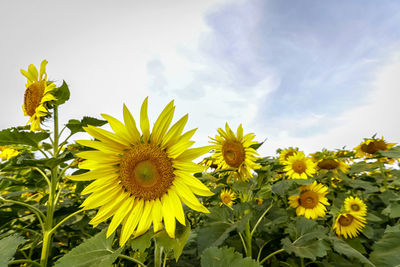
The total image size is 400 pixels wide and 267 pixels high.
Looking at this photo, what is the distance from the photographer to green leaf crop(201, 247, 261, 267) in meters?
1.19

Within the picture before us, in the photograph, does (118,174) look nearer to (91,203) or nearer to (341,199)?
(91,203)

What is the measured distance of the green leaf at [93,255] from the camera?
1.09m

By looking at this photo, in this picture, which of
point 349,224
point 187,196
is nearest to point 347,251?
point 349,224

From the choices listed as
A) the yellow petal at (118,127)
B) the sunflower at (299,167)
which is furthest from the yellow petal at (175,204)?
the sunflower at (299,167)

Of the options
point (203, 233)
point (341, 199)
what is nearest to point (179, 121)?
point (203, 233)

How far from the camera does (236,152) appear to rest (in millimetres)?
2275

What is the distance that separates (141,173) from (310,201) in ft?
7.10

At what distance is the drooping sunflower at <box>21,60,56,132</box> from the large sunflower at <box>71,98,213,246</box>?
0.80 meters

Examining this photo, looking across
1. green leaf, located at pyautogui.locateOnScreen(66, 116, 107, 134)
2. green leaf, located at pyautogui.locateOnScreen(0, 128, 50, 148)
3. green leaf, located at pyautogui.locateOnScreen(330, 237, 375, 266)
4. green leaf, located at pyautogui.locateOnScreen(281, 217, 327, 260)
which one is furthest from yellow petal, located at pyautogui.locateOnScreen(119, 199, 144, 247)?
green leaf, located at pyautogui.locateOnScreen(330, 237, 375, 266)

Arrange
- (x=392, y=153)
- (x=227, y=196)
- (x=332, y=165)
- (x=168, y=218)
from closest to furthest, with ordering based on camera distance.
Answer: (x=168, y=218), (x=392, y=153), (x=332, y=165), (x=227, y=196)

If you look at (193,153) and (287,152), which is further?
(287,152)

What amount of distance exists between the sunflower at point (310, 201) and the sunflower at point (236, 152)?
906 mm

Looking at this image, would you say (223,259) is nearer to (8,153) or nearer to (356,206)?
(356,206)

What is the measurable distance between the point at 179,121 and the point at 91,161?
0.47 meters
